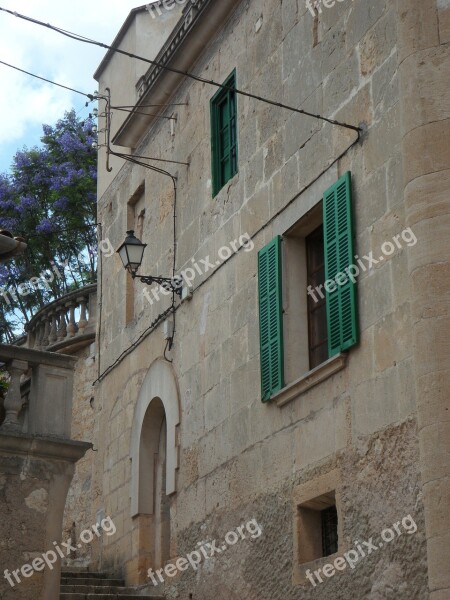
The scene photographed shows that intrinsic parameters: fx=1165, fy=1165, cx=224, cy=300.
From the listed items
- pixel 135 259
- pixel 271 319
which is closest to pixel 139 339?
pixel 135 259

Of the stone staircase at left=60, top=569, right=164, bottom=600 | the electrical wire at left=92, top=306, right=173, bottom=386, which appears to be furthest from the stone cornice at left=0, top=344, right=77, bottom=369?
the electrical wire at left=92, top=306, right=173, bottom=386

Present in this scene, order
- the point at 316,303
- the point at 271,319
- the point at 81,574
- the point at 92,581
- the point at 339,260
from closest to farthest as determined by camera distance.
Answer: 1. the point at 339,260
2. the point at 316,303
3. the point at 271,319
4. the point at 92,581
5. the point at 81,574

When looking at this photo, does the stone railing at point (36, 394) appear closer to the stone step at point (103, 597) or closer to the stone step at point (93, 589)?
the stone step at point (103, 597)

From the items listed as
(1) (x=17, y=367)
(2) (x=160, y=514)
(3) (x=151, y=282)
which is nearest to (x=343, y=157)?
(1) (x=17, y=367)

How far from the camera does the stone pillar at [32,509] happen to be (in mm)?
9742

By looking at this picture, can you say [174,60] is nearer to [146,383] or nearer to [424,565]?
[146,383]

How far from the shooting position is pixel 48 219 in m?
25.9

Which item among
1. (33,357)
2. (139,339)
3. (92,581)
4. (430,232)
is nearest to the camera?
(430,232)

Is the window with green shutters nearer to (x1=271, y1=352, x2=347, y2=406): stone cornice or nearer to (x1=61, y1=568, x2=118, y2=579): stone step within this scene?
(x1=271, y1=352, x2=347, y2=406): stone cornice

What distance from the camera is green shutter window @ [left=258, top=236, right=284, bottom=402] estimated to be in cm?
1086

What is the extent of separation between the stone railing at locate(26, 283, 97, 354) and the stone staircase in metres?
5.94

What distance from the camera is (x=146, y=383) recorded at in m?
14.5

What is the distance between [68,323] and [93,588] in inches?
315

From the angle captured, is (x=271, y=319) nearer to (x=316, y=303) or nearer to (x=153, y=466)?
(x=316, y=303)
